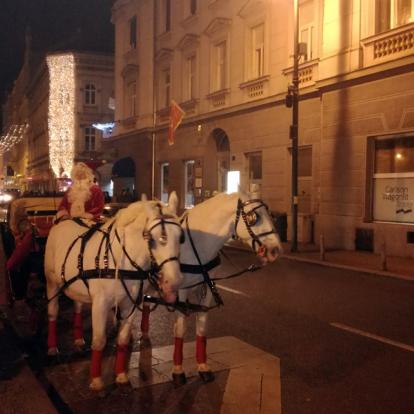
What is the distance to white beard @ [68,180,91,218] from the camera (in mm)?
6887

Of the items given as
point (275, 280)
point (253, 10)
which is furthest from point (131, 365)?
point (253, 10)

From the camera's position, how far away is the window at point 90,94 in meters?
50.0

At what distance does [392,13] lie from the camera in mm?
17266

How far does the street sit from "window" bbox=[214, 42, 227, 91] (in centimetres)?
1552

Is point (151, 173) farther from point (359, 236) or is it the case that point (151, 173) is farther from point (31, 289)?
point (31, 289)

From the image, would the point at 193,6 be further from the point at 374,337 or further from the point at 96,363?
the point at 96,363

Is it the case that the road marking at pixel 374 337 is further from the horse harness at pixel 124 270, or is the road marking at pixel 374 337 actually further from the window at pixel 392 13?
the window at pixel 392 13

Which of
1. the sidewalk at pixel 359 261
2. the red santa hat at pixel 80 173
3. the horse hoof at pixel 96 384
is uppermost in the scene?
the red santa hat at pixel 80 173

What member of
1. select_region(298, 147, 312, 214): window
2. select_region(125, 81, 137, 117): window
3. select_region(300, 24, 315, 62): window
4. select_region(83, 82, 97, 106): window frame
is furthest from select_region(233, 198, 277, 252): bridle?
select_region(83, 82, 97, 106): window frame

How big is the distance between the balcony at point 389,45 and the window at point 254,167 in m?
7.16

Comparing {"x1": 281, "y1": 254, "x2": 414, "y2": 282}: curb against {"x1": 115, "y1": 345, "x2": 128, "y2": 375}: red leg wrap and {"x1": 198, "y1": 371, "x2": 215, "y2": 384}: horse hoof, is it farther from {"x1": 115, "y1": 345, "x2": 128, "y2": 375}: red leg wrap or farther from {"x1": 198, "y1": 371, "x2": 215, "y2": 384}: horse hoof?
{"x1": 115, "y1": 345, "x2": 128, "y2": 375}: red leg wrap

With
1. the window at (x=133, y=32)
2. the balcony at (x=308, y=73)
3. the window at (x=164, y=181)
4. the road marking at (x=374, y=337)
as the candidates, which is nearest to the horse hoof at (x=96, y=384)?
the road marking at (x=374, y=337)

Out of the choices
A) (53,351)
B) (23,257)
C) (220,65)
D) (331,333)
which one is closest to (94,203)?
(23,257)

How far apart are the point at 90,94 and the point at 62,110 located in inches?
125
